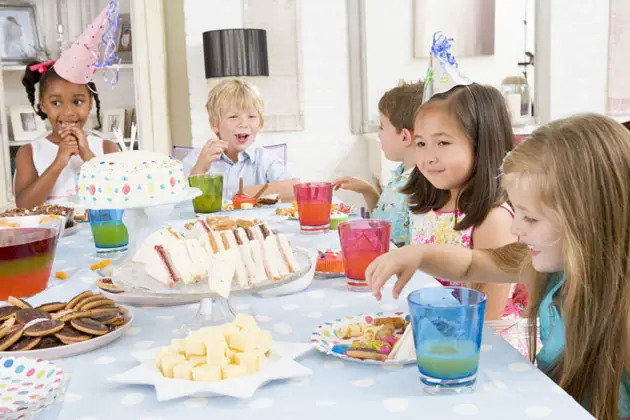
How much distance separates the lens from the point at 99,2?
4.25 metres

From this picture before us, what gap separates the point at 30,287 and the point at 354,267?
1.95 ft

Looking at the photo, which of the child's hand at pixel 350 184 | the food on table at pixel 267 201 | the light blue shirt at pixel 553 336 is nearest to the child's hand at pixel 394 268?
the light blue shirt at pixel 553 336

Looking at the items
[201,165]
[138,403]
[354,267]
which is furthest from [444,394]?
[201,165]

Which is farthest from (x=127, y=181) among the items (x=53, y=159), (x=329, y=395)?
(x=53, y=159)

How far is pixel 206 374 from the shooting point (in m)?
0.77

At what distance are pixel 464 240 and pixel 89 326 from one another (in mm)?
1047

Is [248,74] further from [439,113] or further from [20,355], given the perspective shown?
[20,355]

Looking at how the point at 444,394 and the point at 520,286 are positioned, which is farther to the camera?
the point at 520,286

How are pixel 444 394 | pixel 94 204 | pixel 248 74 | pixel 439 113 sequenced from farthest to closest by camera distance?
pixel 248 74
pixel 439 113
pixel 94 204
pixel 444 394

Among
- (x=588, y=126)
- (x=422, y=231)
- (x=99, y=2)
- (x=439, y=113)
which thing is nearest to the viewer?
(x=588, y=126)

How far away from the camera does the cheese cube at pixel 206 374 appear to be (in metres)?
0.77

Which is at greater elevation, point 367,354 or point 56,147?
point 56,147

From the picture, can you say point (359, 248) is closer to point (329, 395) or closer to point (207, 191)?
point (329, 395)

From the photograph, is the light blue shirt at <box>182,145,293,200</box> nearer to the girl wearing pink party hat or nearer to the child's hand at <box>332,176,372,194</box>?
the girl wearing pink party hat
